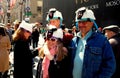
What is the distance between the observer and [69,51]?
464 centimetres

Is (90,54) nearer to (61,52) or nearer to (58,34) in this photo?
(61,52)

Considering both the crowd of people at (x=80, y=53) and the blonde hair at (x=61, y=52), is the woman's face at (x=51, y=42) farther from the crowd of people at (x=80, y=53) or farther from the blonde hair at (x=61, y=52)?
the blonde hair at (x=61, y=52)

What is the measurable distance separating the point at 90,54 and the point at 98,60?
12cm

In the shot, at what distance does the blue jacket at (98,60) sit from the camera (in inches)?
171

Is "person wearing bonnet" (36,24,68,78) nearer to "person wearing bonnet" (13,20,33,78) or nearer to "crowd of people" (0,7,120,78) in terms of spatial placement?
"crowd of people" (0,7,120,78)

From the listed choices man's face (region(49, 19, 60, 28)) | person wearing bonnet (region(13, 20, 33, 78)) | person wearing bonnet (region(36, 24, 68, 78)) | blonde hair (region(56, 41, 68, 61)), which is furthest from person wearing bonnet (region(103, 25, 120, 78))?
blonde hair (region(56, 41, 68, 61))

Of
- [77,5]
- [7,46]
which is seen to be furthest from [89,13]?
[77,5]

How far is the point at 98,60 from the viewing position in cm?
437

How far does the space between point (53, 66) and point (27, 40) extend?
1.20m

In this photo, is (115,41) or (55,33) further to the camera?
(115,41)

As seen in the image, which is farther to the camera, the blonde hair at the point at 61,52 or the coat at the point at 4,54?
the coat at the point at 4,54

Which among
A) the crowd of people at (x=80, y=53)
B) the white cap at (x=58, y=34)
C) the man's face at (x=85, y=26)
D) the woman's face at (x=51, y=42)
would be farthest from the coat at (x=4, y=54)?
the man's face at (x=85, y=26)

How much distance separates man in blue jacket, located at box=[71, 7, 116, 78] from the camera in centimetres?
436

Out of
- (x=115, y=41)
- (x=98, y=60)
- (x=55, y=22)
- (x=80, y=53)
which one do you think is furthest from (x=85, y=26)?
(x=115, y=41)
